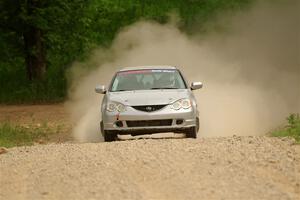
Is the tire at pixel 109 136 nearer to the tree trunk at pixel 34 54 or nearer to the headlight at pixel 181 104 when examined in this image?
the headlight at pixel 181 104

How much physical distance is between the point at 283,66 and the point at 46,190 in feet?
87.2

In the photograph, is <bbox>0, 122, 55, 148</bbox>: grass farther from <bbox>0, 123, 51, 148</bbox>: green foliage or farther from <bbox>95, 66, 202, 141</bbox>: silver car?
<bbox>95, 66, 202, 141</bbox>: silver car

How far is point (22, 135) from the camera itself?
22.3 metres

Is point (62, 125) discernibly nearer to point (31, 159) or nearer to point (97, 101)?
point (97, 101)

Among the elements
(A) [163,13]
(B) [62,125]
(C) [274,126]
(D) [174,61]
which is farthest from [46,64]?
(C) [274,126]

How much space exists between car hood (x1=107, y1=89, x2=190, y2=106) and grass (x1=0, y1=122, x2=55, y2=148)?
392 cm

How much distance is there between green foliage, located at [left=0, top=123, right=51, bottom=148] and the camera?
2058 centimetres

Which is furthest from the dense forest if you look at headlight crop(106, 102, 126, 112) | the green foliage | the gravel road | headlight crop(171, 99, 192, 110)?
the gravel road

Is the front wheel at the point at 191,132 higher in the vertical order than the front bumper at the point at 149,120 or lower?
lower

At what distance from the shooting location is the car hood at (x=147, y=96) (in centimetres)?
1619

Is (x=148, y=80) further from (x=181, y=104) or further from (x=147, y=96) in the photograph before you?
(x=181, y=104)

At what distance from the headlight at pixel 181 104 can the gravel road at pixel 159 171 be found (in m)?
1.77

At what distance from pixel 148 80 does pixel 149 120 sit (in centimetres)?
178

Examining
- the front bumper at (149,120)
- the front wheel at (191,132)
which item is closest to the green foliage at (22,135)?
the front bumper at (149,120)
